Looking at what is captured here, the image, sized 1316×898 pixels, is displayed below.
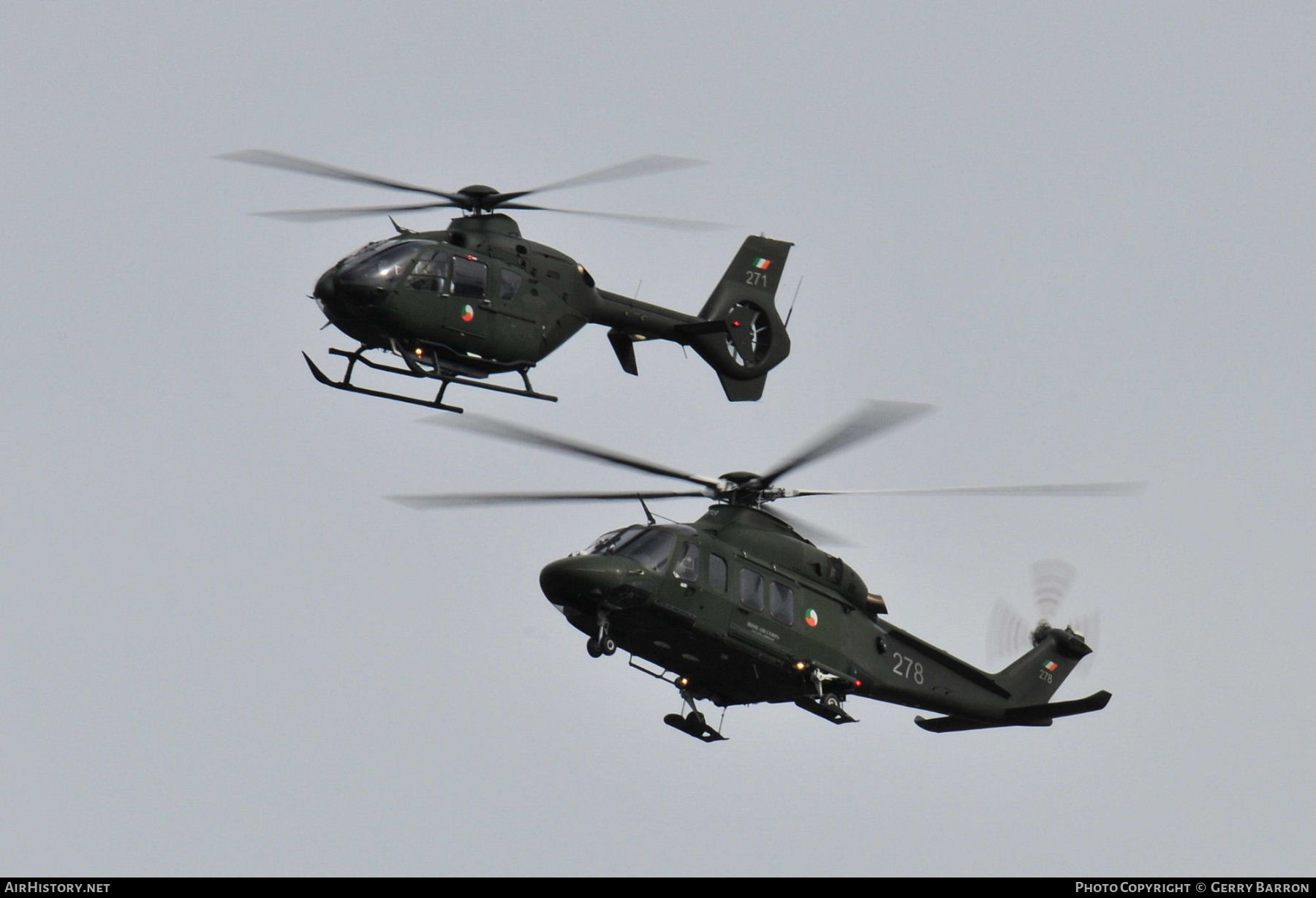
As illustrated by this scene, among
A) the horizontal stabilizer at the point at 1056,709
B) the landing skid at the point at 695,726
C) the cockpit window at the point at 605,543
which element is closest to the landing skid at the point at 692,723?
the landing skid at the point at 695,726

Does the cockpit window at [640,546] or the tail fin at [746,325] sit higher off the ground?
the tail fin at [746,325]

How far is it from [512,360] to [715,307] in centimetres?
521

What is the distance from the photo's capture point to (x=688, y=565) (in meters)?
26.5

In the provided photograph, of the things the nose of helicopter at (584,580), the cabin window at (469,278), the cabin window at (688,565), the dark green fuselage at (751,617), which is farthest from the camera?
the cabin window at (469,278)

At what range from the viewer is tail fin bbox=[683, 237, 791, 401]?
32438 millimetres

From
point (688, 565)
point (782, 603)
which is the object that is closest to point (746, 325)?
point (782, 603)

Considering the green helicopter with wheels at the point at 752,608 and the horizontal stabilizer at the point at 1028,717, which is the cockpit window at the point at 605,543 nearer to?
the green helicopter with wheels at the point at 752,608

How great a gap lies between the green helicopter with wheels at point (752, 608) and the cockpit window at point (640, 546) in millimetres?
20

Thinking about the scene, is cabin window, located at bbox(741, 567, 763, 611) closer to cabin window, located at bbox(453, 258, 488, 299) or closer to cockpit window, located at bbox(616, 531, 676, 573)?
cockpit window, located at bbox(616, 531, 676, 573)

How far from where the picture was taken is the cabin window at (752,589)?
27094 mm

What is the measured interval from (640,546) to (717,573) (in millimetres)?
1151

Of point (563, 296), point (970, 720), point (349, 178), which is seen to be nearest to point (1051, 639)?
point (970, 720)

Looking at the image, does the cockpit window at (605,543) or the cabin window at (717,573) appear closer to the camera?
the cockpit window at (605,543)

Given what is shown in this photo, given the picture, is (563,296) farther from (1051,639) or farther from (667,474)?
(1051,639)
